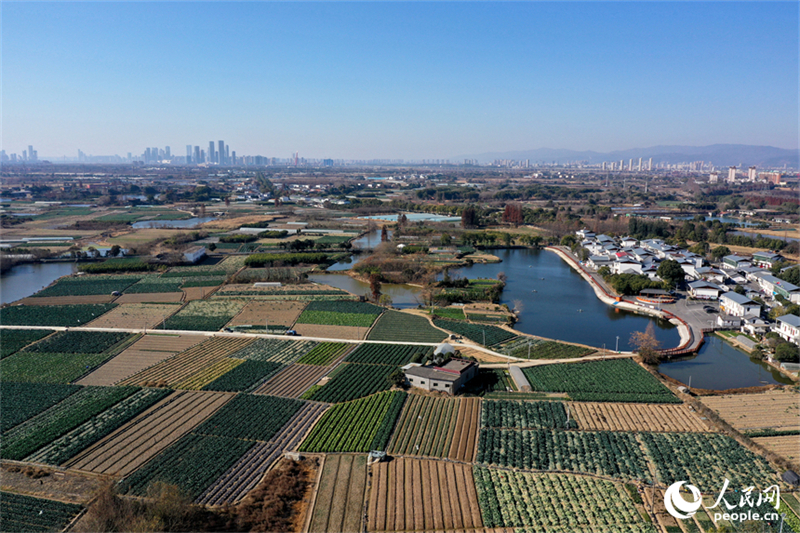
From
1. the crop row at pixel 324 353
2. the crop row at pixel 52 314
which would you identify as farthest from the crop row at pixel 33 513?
the crop row at pixel 52 314

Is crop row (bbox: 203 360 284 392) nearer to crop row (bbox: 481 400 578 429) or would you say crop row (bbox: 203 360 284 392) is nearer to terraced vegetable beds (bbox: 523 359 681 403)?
crop row (bbox: 481 400 578 429)

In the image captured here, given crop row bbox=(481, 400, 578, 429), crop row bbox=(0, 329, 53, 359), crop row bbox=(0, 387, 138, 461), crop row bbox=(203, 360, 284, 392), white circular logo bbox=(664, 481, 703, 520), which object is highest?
crop row bbox=(0, 329, 53, 359)

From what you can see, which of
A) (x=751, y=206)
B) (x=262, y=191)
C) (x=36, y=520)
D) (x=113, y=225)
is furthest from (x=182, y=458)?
(x=262, y=191)

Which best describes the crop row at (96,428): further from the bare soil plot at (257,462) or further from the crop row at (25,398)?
the bare soil plot at (257,462)

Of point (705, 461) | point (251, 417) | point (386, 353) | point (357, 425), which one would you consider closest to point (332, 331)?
point (386, 353)

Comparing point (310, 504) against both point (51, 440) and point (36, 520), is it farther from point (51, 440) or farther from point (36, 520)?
point (51, 440)

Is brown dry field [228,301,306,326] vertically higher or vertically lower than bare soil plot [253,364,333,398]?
higher

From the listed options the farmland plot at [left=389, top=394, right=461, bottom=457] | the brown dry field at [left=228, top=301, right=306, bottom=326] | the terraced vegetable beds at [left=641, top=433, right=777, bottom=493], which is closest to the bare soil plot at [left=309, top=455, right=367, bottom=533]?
the farmland plot at [left=389, top=394, right=461, bottom=457]
